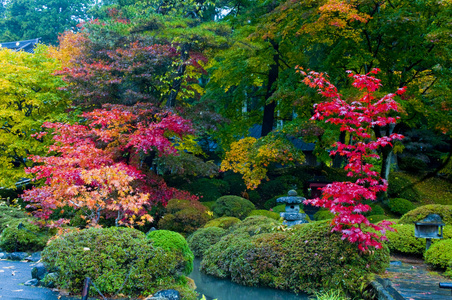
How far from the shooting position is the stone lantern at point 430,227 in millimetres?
6602

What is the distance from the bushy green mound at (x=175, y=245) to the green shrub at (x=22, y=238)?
411cm

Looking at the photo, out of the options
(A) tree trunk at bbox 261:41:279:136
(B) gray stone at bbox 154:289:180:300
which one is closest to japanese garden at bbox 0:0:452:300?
(B) gray stone at bbox 154:289:180:300

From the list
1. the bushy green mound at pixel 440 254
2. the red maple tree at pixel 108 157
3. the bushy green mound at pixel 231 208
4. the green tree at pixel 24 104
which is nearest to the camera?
the bushy green mound at pixel 440 254

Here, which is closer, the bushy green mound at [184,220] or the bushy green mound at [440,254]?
the bushy green mound at [440,254]

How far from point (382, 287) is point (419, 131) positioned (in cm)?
1400

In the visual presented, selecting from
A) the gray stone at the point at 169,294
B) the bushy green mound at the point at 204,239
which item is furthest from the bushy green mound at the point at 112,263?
the bushy green mound at the point at 204,239

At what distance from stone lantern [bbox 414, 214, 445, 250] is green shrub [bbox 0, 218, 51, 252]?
332 inches

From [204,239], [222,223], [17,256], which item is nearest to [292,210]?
[222,223]

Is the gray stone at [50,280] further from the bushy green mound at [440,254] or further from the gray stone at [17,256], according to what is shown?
the bushy green mound at [440,254]

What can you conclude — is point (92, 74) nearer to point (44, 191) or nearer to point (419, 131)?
point (44, 191)

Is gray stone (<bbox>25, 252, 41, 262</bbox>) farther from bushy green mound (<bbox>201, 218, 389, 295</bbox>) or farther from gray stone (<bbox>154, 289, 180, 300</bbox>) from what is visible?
gray stone (<bbox>154, 289, 180, 300</bbox>)

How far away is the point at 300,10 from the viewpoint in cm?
1215

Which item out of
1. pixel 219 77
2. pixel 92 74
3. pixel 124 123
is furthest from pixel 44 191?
pixel 219 77

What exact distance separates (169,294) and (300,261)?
2.47m
